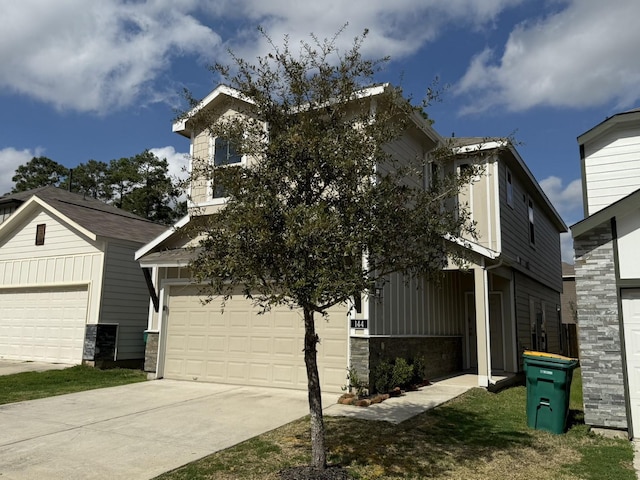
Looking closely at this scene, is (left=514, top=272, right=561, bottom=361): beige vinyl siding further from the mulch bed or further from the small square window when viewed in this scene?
the small square window

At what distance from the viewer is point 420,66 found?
6.88 m

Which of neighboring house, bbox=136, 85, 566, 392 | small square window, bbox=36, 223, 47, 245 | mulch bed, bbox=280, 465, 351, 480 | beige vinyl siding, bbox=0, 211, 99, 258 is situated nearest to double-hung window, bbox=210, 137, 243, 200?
neighboring house, bbox=136, 85, 566, 392

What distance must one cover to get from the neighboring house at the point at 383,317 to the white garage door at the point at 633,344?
2927mm

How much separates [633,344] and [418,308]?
17.3ft

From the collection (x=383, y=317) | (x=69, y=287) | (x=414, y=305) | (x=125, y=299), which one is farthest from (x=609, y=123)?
(x=69, y=287)

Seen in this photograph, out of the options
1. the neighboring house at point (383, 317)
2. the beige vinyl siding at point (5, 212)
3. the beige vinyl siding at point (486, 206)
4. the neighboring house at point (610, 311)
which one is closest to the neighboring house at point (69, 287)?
the neighboring house at point (383, 317)

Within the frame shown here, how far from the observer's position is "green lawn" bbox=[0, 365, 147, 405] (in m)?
10.3

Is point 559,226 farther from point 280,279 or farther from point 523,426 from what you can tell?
point 280,279

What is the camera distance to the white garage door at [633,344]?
710 cm

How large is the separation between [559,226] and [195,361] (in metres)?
17.8

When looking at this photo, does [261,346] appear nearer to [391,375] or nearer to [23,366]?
[391,375]

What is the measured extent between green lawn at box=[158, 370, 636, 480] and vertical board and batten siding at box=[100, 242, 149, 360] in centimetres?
922

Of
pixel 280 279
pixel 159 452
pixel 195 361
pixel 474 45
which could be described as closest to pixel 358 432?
pixel 159 452

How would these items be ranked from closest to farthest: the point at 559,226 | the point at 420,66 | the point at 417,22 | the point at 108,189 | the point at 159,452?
the point at 159,452
the point at 420,66
the point at 417,22
the point at 559,226
the point at 108,189
